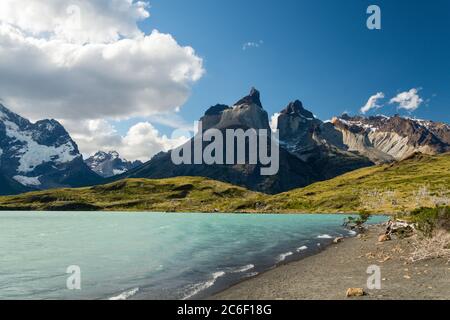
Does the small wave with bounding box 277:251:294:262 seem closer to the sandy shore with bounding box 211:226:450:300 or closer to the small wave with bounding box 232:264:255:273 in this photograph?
the sandy shore with bounding box 211:226:450:300

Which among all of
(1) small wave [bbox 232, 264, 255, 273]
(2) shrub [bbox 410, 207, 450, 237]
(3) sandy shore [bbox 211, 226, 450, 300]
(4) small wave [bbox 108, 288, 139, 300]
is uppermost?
(2) shrub [bbox 410, 207, 450, 237]

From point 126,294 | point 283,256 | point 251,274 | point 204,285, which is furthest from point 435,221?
point 126,294

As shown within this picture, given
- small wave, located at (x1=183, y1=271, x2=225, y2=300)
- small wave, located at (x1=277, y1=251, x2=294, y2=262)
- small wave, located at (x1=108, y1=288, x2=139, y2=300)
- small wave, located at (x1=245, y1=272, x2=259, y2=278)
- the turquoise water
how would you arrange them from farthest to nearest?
small wave, located at (x1=277, y1=251, x2=294, y2=262)
small wave, located at (x1=245, y1=272, x2=259, y2=278)
the turquoise water
small wave, located at (x1=183, y1=271, x2=225, y2=300)
small wave, located at (x1=108, y1=288, x2=139, y2=300)

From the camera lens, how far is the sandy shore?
97.4 feet

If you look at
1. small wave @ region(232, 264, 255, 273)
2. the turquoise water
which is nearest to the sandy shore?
small wave @ region(232, 264, 255, 273)

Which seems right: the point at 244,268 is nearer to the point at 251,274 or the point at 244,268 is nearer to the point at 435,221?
the point at 251,274

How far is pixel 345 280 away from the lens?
121 ft

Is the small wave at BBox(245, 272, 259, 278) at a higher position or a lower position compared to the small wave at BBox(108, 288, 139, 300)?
lower

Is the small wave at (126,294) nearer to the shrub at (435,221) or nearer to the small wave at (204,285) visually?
the small wave at (204,285)

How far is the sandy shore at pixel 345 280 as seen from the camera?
29.7m

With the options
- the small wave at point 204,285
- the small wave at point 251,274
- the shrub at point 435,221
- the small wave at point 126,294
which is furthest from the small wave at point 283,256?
the small wave at point 126,294

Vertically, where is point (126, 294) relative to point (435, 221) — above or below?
below
